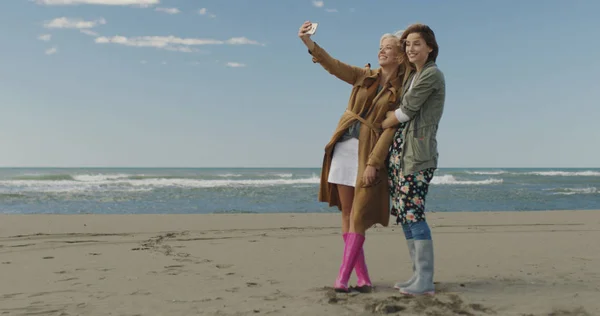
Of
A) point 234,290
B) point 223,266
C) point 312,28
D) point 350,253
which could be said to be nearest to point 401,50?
point 312,28

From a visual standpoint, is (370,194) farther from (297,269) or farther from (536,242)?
(536,242)

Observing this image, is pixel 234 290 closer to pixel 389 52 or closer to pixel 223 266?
pixel 223 266

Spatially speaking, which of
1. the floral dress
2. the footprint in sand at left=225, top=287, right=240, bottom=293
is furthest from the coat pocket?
the footprint in sand at left=225, top=287, right=240, bottom=293

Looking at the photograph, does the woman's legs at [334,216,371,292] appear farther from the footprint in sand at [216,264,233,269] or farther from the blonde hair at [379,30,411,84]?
the footprint in sand at [216,264,233,269]

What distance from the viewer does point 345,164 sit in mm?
3557

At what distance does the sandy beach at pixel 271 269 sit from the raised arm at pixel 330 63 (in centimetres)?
158

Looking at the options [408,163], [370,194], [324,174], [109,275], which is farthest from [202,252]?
[408,163]

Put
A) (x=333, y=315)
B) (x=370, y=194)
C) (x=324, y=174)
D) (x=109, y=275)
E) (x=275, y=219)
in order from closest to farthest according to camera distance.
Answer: (x=333, y=315) < (x=370, y=194) < (x=324, y=174) < (x=109, y=275) < (x=275, y=219)

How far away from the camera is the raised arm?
11.2ft

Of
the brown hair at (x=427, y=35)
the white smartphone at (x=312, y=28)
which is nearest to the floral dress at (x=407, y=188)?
the brown hair at (x=427, y=35)

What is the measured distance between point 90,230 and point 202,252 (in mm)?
2845

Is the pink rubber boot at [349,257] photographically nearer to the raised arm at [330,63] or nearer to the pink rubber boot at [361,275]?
the pink rubber boot at [361,275]

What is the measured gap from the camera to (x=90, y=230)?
7.30 metres

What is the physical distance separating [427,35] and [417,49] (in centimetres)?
13
